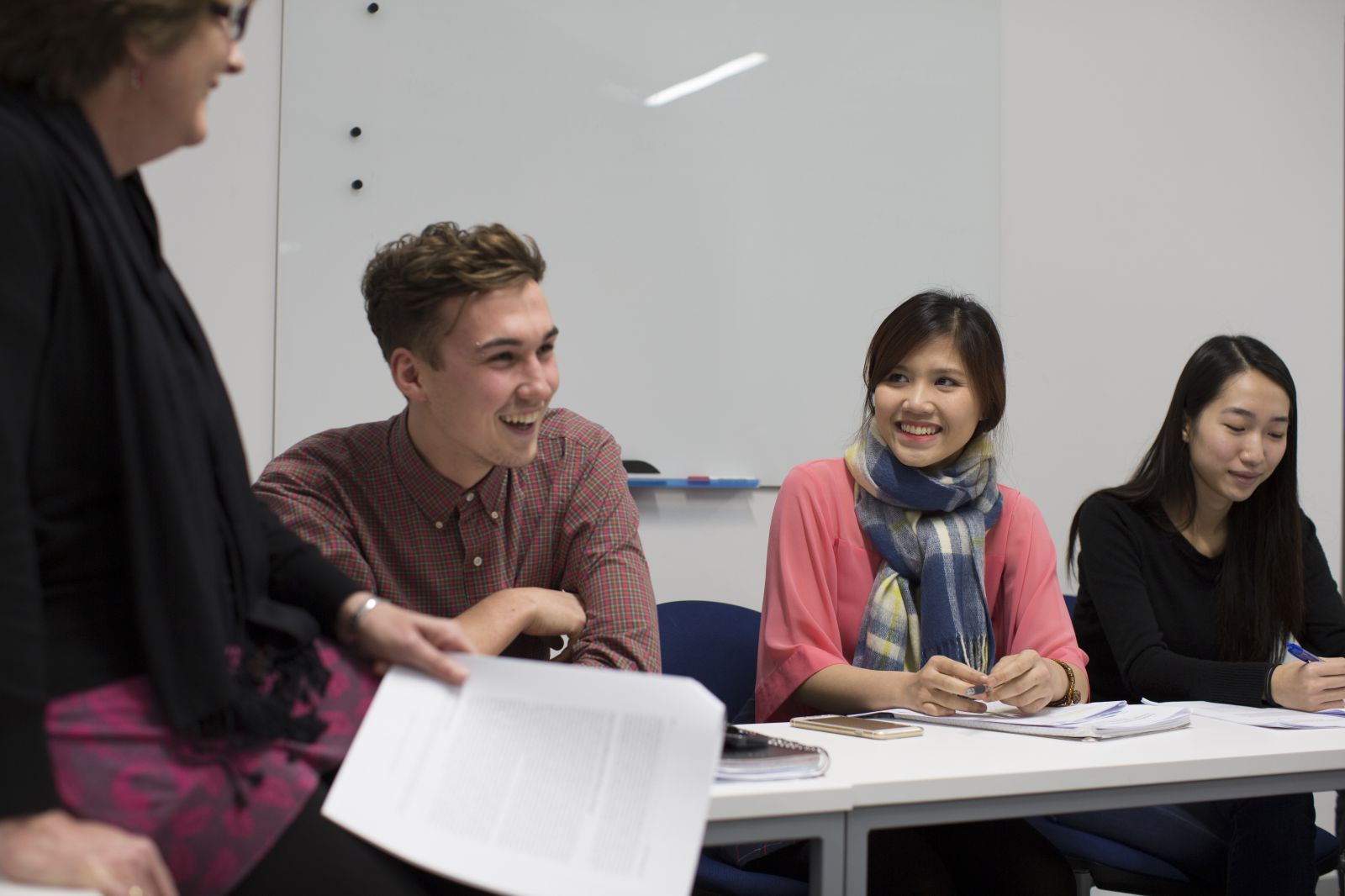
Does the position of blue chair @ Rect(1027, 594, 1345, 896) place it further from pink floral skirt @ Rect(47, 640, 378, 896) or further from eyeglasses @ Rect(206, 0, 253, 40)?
eyeglasses @ Rect(206, 0, 253, 40)

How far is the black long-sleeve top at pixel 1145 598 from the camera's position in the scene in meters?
2.16

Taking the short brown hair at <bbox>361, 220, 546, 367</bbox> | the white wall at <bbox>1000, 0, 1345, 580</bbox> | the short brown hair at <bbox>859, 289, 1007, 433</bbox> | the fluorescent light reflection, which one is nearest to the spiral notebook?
the short brown hair at <bbox>361, 220, 546, 367</bbox>

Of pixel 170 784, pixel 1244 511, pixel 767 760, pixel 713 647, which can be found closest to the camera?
pixel 170 784

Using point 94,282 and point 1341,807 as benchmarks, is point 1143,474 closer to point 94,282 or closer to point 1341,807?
point 1341,807

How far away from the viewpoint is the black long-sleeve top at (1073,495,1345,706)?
2156 millimetres

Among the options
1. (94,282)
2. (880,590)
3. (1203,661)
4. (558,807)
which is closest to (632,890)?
(558,807)

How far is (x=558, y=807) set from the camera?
970 millimetres

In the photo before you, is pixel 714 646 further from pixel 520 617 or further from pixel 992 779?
pixel 992 779

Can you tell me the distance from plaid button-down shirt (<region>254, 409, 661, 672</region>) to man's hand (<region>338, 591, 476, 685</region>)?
0.46m

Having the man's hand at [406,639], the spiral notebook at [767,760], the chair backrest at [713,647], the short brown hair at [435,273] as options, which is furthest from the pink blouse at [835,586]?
the man's hand at [406,639]

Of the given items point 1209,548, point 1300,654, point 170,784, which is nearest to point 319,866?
point 170,784

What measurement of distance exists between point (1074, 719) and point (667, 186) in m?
1.74

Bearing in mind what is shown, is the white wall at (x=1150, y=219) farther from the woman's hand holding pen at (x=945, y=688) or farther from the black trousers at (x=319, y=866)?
the black trousers at (x=319, y=866)

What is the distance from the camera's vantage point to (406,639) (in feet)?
3.49
